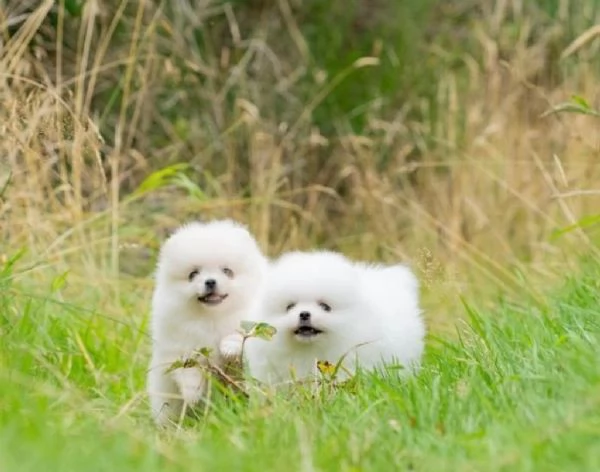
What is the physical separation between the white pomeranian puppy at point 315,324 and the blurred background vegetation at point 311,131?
133 centimetres

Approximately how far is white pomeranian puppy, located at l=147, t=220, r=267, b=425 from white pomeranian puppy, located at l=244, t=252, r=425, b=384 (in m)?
0.20

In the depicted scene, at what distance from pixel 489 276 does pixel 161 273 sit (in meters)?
2.36

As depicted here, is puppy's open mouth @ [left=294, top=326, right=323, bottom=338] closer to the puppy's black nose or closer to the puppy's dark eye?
the puppy's dark eye

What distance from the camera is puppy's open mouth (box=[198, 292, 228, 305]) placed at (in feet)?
17.8

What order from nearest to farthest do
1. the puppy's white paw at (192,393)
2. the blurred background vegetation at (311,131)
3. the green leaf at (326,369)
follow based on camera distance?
the green leaf at (326,369)
the puppy's white paw at (192,393)
the blurred background vegetation at (311,131)

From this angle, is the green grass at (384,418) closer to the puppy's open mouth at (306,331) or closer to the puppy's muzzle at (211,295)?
the puppy's open mouth at (306,331)

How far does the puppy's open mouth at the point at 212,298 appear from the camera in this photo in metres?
5.41

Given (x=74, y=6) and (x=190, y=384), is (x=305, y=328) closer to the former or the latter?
(x=190, y=384)

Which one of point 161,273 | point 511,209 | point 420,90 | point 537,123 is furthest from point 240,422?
point 420,90

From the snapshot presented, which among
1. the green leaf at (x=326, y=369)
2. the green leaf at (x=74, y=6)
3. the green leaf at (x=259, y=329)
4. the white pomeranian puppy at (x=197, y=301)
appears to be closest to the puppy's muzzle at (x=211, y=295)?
the white pomeranian puppy at (x=197, y=301)

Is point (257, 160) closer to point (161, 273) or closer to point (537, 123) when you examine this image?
point (537, 123)

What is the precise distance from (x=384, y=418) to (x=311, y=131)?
6482 millimetres

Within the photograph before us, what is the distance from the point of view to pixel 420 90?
1074cm

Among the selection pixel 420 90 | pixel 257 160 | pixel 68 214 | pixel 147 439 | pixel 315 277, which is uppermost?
pixel 420 90
